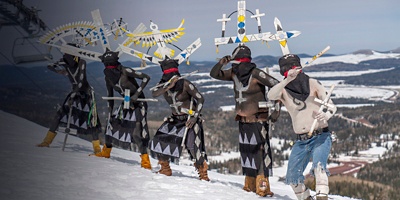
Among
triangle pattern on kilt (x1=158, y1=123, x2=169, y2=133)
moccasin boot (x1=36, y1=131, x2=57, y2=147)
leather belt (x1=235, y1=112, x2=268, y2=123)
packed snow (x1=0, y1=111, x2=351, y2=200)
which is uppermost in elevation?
leather belt (x1=235, y1=112, x2=268, y2=123)

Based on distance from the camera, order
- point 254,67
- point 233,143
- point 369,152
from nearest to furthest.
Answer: point 254,67, point 369,152, point 233,143

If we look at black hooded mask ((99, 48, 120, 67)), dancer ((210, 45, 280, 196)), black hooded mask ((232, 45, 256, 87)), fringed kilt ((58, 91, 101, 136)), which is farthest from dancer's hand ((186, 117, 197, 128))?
Answer: fringed kilt ((58, 91, 101, 136))

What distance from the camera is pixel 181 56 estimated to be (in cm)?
698

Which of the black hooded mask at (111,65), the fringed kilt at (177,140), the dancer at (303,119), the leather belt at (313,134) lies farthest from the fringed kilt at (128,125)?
the leather belt at (313,134)

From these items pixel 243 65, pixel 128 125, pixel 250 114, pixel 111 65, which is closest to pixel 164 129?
pixel 128 125

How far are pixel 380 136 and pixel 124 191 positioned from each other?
110820 millimetres

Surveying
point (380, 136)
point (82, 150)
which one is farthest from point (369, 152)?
point (82, 150)

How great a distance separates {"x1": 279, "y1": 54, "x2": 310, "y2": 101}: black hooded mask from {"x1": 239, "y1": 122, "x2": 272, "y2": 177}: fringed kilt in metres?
0.93

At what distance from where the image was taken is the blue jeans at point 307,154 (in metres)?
5.23

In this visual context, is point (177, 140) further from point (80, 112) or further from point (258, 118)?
point (80, 112)

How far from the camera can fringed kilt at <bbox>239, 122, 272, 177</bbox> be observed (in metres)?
6.28

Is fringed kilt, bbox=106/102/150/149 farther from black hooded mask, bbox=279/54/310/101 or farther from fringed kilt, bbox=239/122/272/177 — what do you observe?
black hooded mask, bbox=279/54/310/101

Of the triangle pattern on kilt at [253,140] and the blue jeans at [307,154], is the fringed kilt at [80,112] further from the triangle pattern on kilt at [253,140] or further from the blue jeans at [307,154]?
the blue jeans at [307,154]

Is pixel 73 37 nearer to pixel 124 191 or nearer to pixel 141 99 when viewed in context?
pixel 141 99
